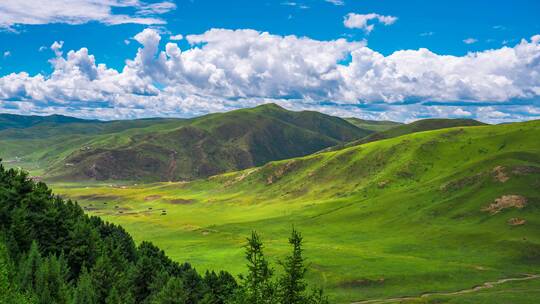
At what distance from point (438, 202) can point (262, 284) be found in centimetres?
15580

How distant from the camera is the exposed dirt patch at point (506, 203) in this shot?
14562cm

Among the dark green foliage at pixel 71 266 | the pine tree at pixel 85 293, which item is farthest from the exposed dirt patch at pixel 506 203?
the pine tree at pixel 85 293

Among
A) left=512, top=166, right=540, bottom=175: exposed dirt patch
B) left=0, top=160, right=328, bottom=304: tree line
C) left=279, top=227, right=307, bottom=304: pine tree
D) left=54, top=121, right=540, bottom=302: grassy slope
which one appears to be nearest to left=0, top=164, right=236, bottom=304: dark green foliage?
left=0, top=160, right=328, bottom=304: tree line

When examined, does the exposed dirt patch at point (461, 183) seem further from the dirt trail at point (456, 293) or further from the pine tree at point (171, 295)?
the pine tree at point (171, 295)

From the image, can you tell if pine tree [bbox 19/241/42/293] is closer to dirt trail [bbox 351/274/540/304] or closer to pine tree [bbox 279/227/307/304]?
pine tree [bbox 279/227/307/304]

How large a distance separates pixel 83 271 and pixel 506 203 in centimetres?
13570

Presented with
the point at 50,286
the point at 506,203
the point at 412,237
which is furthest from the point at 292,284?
the point at 506,203

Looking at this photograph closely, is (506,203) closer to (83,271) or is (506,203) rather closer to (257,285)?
(83,271)

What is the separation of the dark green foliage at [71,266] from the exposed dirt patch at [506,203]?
110 m

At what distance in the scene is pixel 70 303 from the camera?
4188 centimetres

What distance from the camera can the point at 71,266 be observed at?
215 feet

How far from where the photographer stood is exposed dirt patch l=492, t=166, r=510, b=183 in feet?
541

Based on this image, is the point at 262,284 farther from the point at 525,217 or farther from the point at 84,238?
the point at 525,217

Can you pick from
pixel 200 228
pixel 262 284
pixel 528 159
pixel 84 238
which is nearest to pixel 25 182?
pixel 84 238
